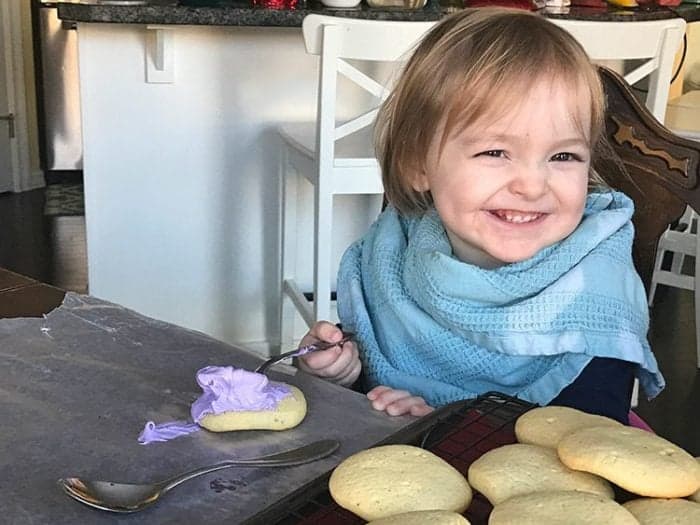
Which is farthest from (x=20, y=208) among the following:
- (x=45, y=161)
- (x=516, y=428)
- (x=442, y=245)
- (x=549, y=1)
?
(x=516, y=428)

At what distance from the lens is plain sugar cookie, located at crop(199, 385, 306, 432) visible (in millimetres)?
669

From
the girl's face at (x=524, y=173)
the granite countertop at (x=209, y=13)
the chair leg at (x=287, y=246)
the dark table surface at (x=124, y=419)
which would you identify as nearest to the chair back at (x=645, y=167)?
the girl's face at (x=524, y=173)

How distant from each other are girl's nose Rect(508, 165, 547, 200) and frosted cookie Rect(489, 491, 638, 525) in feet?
1.51

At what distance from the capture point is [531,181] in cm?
88

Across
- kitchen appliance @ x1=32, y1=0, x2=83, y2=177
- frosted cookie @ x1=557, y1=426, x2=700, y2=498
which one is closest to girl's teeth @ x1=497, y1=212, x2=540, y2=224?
frosted cookie @ x1=557, y1=426, x2=700, y2=498

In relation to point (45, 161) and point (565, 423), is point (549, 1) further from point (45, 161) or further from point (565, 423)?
point (45, 161)

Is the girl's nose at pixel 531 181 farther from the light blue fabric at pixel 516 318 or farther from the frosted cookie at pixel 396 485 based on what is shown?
the frosted cookie at pixel 396 485

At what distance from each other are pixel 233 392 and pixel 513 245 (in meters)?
0.36

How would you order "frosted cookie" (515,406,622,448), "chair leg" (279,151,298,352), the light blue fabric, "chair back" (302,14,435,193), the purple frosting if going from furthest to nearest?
"chair leg" (279,151,298,352)
"chair back" (302,14,435,193)
the light blue fabric
the purple frosting
"frosted cookie" (515,406,622,448)

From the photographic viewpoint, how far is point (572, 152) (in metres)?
0.89

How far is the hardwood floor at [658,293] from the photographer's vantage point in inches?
86.3

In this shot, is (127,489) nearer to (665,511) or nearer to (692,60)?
(665,511)

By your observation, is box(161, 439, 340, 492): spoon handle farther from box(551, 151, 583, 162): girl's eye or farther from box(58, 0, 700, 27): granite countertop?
box(58, 0, 700, 27): granite countertop

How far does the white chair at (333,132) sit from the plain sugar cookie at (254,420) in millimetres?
1059
